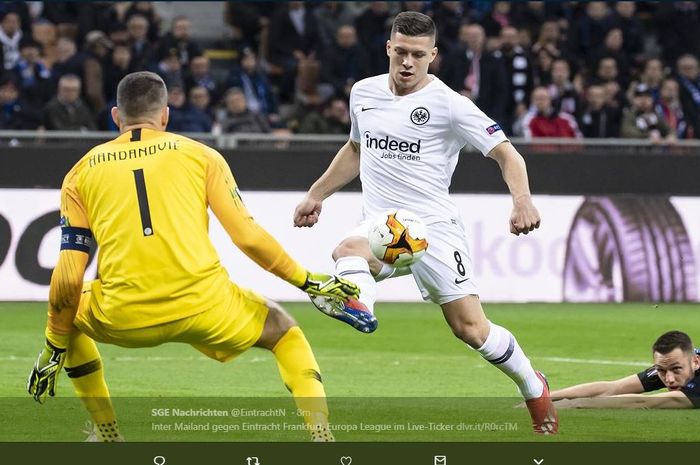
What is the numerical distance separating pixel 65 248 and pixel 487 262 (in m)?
9.74

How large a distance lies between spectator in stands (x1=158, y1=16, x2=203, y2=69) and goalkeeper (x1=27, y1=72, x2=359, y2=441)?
39.4 feet

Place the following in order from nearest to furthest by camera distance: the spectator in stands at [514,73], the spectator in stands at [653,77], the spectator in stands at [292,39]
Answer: the spectator in stands at [514,73], the spectator in stands at [653,77], the spectator in stands at [292,39]

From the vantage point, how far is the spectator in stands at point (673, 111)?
60.8 feet

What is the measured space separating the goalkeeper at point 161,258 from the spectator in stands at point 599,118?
12316 mm

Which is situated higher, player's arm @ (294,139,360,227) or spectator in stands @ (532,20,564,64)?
player's arm @ (294,139,360,227)

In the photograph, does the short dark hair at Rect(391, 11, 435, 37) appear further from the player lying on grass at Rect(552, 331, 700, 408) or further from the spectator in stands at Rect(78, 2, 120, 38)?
the spectator in stands at Rect(78, 2, 120, 38)

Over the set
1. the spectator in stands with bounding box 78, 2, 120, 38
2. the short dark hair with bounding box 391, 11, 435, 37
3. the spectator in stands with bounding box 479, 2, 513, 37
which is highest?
the short dark hair with bounding box 391, 11, 435, 37

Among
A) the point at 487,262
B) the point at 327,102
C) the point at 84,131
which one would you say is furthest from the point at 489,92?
the point at 84,131

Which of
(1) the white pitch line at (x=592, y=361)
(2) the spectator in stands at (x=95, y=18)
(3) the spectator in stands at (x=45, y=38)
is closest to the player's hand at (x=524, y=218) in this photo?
(1) the white pitch line at (x=592, y=361)

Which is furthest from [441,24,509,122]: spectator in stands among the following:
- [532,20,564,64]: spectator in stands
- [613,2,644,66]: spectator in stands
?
[613,2,644,66]: spectator in stands

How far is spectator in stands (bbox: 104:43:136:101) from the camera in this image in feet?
58.0

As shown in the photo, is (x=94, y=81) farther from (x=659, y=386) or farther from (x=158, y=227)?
(x=158, y=227)

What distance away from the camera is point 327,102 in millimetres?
18328

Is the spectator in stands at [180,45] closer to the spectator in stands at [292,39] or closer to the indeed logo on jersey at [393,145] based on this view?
the spectator in stands at [292,39]
